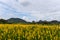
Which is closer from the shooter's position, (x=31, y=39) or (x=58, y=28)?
(x=31, y=39)

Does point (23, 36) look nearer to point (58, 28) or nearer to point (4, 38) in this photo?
point (4, 38)

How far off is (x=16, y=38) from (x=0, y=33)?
122 cm

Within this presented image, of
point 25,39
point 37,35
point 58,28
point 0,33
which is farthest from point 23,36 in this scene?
point 58,28

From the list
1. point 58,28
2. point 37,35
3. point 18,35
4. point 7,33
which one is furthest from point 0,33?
point 58,28

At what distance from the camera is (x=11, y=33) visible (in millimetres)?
10039

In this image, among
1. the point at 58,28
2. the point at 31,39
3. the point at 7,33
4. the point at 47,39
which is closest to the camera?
the point at 31,39

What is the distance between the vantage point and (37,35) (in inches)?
378

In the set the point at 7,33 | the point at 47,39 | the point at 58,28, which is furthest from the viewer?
the point at 58,28

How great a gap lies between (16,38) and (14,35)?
0.33 meters

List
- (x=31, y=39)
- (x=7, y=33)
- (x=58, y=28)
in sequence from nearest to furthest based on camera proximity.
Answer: (x=31, y=39)
(x=7, y=33)
(x=58, y=28)

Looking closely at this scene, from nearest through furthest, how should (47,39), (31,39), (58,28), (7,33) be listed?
(31,39) → (47,39) → (7,33) → (58,28)

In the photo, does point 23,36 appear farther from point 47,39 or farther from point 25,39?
point 47,39

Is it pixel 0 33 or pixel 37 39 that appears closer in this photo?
pixel 37 39

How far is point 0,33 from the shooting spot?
10070 millimetres
